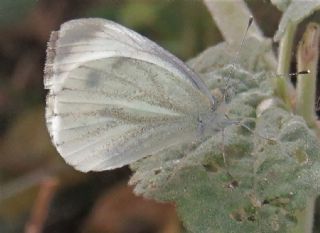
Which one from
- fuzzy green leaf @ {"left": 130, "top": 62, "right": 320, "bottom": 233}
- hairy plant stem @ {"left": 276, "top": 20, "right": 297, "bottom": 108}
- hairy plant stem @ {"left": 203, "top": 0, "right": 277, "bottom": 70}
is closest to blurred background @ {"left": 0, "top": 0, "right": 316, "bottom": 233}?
hairy plant stem @ {"left": 203, "top": 0, "right": 277, "bottom": 70}

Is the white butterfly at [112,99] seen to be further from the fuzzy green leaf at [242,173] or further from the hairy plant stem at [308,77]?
the hairy plant stem at [308,77]

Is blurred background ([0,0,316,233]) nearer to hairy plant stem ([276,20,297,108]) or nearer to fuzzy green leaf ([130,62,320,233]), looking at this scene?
hairy plant stem ([276,20,297,108])

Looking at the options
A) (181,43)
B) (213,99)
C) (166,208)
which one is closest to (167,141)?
(213,99)

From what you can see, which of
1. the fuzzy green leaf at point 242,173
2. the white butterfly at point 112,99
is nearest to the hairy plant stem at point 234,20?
the fuzzy green leaf at point 242,173

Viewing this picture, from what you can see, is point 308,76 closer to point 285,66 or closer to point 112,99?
point 285,66

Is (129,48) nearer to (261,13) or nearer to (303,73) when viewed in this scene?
(303,73)

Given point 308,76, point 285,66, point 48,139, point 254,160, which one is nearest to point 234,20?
point 285,66
